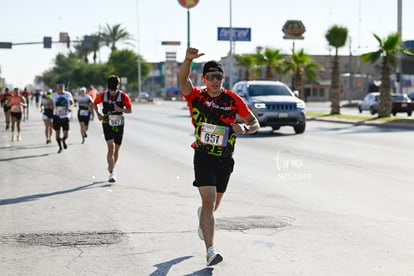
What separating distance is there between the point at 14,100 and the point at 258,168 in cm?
985

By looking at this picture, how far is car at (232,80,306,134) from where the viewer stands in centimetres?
2331

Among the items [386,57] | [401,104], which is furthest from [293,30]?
[386,57]

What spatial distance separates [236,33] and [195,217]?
194ft

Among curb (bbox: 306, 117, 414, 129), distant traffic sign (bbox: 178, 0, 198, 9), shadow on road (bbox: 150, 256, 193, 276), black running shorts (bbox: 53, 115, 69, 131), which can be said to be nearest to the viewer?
shadow on road (bbox: 150, 256, 193, 276)

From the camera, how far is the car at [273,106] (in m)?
23.3

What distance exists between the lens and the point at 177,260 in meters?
6.20

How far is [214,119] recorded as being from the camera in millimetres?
6348

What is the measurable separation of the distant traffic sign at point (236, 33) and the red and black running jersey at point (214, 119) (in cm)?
5837

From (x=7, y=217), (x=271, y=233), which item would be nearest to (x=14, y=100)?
(x=7, y=217)

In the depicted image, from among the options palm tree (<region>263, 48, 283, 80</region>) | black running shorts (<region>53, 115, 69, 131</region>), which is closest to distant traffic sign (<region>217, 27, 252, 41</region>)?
palm tree (<region>263, 48, 283, 80</region>)

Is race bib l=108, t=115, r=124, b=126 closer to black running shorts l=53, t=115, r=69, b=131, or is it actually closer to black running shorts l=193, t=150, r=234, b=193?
black running shorts l=53, t=115, r=69, b=131

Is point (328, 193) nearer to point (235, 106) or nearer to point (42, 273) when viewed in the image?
point (235, 106)

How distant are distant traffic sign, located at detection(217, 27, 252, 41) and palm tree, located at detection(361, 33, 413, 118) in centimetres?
Result: 3004

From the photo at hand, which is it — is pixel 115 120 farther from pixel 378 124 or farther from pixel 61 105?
pixel 378 124
